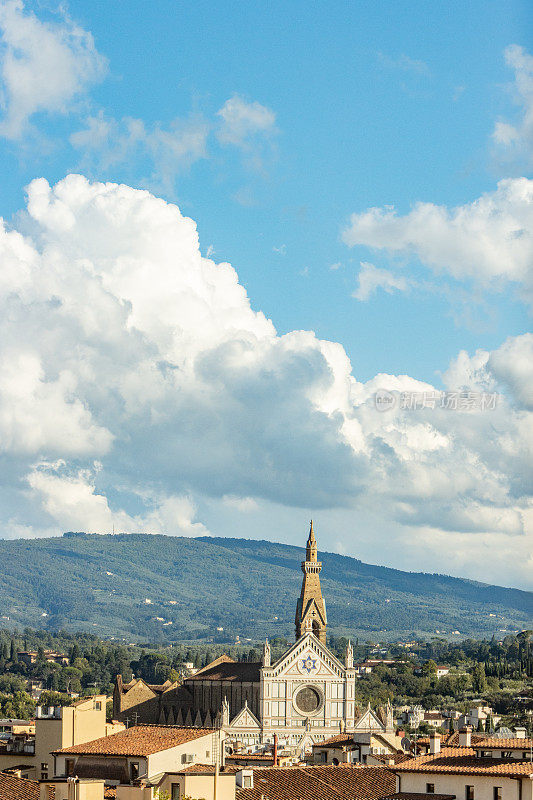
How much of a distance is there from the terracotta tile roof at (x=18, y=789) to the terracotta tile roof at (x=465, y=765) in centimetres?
1180

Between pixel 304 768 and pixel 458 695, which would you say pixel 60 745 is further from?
pixel 458 695

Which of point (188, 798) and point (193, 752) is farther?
point (193, 752)

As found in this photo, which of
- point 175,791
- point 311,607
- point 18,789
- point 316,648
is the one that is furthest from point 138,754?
point 311,607

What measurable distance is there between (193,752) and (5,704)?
5415 inches

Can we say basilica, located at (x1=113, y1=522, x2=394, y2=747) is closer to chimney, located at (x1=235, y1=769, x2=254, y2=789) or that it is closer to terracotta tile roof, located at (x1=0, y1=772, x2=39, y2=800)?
chimney, located at (x1=235, y1=769, x2=254, y2=789)

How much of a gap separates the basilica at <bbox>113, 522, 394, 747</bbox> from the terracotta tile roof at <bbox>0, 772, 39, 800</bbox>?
86.4m

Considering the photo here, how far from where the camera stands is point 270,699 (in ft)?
441

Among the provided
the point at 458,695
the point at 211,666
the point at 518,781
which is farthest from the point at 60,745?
the point at 458,695

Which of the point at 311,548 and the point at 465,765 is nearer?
the point at 465,765

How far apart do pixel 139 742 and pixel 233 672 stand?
92.6 meters

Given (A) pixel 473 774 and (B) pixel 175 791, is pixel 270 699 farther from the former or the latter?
(B) pixel 175 791

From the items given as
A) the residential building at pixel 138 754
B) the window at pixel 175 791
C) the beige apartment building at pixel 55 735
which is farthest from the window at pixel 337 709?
the window at pixel 175 791

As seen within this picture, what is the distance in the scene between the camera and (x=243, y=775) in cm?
4803

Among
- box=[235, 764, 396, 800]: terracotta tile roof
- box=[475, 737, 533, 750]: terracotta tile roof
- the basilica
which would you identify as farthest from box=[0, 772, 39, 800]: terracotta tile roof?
the basilica
